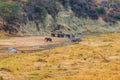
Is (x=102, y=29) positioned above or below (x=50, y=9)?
below

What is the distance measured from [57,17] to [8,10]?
90.0 feet

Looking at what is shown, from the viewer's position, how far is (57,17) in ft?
563

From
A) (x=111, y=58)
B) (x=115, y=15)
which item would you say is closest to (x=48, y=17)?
A: (x=115, y=15)

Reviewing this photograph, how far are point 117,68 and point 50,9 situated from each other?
123 meters

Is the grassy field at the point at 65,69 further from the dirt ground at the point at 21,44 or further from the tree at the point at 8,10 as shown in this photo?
the tree at the point at 8,10

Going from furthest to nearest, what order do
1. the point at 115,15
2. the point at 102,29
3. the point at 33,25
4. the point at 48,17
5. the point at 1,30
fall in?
the point at 115,15, the point at 102,29, the point at 48,17, the point at 33,25, the point at 1,30

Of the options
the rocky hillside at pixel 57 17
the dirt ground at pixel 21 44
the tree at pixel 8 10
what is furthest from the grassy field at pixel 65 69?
the tree at pixel 8 10

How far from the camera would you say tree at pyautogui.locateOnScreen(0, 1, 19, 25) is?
152 metres

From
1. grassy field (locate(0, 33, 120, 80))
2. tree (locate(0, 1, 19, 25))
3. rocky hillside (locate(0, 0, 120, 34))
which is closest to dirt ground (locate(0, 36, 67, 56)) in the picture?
grassy field (locate(0, 33, 120, 80))

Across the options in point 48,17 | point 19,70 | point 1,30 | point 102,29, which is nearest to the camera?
point 19,70

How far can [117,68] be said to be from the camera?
5169 centimetres

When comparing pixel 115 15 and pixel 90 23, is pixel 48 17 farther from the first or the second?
pixel 115 15

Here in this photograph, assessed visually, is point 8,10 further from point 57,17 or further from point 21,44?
point 21,44

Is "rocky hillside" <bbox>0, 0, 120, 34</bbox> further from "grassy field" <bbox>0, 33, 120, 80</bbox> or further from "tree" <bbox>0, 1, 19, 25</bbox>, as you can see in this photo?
"grassy field" <bbox>0, 33, 120, 80</bbox>
